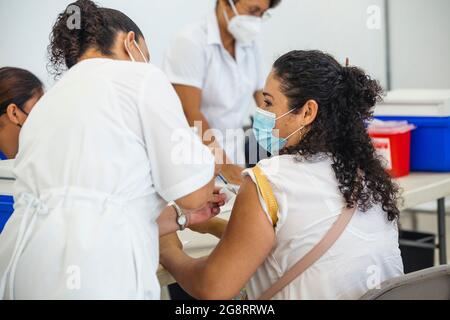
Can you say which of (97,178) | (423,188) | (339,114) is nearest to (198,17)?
(423,188)

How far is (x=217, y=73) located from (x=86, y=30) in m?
1.43

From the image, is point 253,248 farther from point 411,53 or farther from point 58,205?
point 411,53

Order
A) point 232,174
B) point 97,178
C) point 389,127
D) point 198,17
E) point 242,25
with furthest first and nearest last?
1. point 198,17
2. point 242,25
3. point 389,127
4. point 232,174
5. point 97,178

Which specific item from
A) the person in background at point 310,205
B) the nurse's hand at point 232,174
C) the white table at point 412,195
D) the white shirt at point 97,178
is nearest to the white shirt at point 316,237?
the person in background at point 310,205

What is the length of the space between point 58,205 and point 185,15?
244cm

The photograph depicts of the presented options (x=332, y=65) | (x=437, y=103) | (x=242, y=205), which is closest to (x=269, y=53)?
(x=437, y=103)

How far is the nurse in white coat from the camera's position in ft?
4.24

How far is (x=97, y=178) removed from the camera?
1297 millimetres

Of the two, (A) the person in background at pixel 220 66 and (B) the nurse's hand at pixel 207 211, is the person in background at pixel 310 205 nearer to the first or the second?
(B) the nurse's hand at pixel 207 211

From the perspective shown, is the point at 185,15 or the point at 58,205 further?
the point at 185,15

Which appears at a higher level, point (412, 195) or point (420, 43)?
point (420, 43)

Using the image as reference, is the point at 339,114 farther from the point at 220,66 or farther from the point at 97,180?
the point at 220,66
